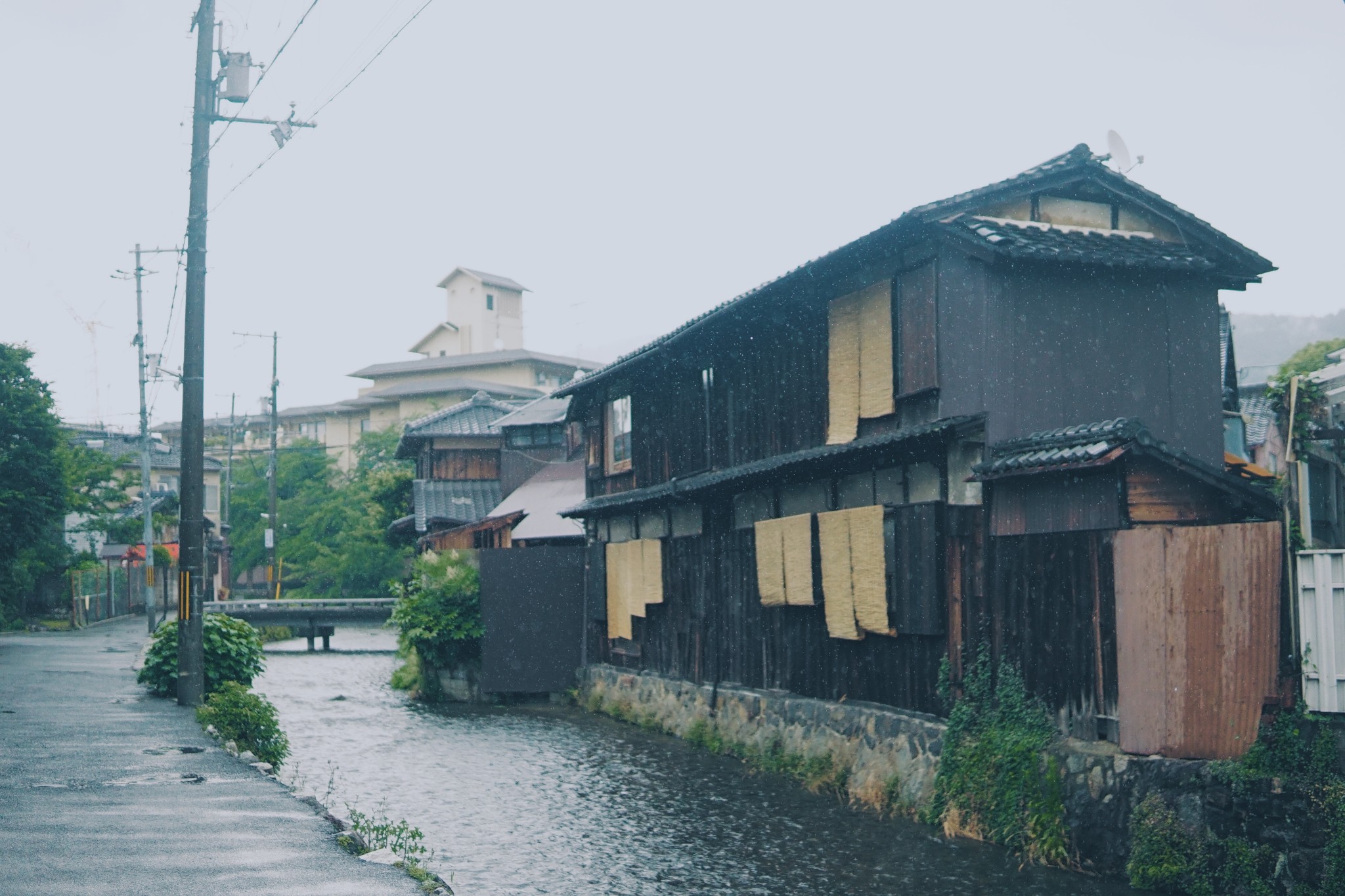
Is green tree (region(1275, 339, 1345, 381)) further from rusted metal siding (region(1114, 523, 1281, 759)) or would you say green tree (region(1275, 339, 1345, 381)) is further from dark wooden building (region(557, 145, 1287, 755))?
rusted metal siding (region(1114, 523, 1281, 759))

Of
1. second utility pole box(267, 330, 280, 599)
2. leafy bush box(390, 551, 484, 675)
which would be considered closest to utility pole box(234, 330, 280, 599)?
second utility pole box(267, 330, 280, 599)

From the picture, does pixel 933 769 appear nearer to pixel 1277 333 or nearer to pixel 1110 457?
pixel 1110 457

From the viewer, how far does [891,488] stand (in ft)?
51.5

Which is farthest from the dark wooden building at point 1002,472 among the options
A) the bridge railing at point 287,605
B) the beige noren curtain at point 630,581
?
the bridge railing at point 287,605

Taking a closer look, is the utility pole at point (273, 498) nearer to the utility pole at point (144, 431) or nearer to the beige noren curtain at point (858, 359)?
the utility pole at point (144, 431)

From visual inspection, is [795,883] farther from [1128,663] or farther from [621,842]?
[1128,663]

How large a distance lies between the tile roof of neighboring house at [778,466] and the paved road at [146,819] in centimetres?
773

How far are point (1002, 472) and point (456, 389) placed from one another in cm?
6307

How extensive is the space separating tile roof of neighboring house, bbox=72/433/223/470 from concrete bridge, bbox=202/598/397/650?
67.4 feet

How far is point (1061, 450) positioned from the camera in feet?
40.3

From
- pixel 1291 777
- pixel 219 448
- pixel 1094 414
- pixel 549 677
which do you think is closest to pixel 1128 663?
pixel 1291 777

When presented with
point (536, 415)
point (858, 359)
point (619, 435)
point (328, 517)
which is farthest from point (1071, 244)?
point (328, 517)

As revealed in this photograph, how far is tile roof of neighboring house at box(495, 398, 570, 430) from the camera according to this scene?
140ft

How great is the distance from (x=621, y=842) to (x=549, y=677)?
1420 centimetres
